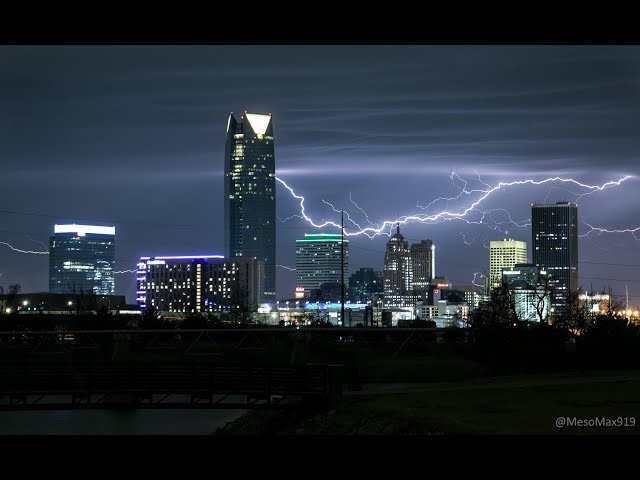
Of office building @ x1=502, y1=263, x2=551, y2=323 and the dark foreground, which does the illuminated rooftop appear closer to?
office building @ x1=502, y1=263, x2=551, y2=323

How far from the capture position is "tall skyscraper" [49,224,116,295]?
590 feet

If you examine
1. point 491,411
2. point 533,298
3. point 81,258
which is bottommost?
point 491,411

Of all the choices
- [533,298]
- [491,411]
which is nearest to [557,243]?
[533,298]

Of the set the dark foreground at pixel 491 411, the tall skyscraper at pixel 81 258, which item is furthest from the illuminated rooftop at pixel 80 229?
the dark foreground at pixel 491 411

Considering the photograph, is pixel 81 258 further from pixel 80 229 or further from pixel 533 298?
pixel 533 298

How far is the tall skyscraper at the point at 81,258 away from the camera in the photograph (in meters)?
180

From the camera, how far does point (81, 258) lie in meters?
182

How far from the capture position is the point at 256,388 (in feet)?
79.0

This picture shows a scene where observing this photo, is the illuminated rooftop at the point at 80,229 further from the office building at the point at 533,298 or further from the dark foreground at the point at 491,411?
the dark foreground at the point at 491,411

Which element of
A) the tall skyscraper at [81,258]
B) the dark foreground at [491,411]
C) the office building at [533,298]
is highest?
the tall skyscraper at [81,258]

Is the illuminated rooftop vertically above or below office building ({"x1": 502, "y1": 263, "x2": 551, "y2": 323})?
above

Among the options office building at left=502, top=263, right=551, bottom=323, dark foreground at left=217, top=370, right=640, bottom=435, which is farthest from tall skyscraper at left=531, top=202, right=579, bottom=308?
dark foreground at left=217, top=370, right=640, bottom=435
